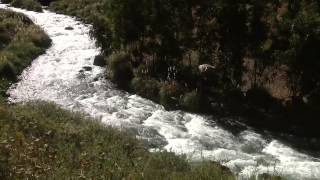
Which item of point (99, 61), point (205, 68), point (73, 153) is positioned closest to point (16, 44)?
point (99, 61)

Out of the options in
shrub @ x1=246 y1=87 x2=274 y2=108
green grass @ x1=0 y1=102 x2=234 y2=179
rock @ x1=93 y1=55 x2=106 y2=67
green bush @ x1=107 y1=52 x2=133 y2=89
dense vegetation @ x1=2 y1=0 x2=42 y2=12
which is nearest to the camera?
green grass @ x1=0 y1=102 x2=234 y2=179

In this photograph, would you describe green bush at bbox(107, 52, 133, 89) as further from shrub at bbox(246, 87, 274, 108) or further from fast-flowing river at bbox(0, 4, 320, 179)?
shrub at bbox(246, 87, 274, 108)

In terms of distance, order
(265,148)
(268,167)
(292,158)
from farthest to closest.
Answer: (265,148)
(292,158)
(268,167)

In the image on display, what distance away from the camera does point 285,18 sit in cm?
2216

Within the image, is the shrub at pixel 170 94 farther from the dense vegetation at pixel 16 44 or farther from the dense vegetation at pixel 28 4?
the dense vegetation at pixel 28 4

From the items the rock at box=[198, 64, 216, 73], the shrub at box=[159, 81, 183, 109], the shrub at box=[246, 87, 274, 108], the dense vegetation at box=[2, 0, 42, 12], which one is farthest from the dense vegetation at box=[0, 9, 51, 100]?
the shrub at box=[246, 87, 274, 108]

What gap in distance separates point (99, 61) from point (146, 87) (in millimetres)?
6435

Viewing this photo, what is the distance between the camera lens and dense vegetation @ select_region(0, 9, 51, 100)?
2881 cm

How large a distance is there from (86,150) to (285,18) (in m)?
12.1

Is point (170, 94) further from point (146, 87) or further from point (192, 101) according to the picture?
point (146, 87)

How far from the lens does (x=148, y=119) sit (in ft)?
74.3

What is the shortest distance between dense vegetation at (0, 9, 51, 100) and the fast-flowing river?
2.02 ft

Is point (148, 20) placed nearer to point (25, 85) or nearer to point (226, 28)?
point (226, 28)

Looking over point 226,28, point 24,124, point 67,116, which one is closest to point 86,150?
point 24,124
